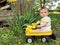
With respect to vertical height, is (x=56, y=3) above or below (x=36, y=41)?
above

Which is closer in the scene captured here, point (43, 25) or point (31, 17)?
point (43, 25)

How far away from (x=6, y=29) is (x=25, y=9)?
2.41ft

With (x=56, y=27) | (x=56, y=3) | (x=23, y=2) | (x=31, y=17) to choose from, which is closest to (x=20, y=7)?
(x=23, y=2)

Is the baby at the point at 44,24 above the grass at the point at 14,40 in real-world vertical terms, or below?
above

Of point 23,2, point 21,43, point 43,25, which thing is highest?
point 23,2

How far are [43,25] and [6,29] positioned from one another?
1368mm

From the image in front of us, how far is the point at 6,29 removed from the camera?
5887 mm

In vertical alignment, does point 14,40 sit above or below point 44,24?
below

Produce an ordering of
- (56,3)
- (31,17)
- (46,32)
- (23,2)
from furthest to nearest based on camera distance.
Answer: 1. (56,3)
2. (23,2)
3. (31,17)
4. (46,32)

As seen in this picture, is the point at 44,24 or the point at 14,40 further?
the point at 14,40

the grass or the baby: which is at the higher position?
the baby

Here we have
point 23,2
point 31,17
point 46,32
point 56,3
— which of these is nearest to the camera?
point 46,32

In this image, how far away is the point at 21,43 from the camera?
16.2 feet

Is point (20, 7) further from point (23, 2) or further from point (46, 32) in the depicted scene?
point (46, 32)
